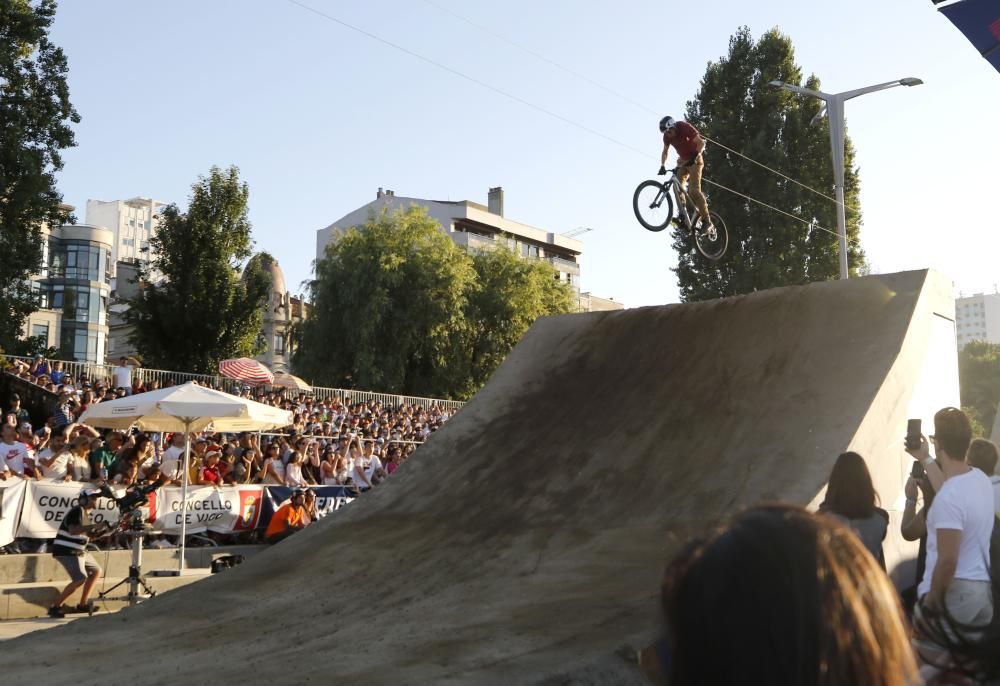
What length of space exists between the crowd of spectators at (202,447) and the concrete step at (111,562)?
40cm

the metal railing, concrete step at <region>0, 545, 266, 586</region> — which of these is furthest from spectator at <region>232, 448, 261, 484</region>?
the metal railing

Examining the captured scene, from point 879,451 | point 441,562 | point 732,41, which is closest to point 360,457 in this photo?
point 441,562

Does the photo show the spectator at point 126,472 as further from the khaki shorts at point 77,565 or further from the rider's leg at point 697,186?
the rider's leg at point 697,186

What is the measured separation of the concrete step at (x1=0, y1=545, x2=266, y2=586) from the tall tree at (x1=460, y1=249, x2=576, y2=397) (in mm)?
28277

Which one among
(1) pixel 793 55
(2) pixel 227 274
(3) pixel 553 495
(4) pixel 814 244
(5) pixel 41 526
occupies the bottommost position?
(5) pixel 41 526

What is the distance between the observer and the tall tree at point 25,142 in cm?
2603

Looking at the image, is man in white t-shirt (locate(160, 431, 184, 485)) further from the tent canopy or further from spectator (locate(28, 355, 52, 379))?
spectator (locate(28, 355, 52, 379))

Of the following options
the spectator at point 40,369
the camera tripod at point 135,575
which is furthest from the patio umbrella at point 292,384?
the camera tripod at point 135,575

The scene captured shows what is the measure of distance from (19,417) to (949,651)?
17815mm

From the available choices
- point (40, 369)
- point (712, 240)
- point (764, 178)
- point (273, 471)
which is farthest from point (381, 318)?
point (712, 240)

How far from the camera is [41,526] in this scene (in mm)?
12328

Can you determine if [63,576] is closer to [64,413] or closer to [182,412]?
[182,412]

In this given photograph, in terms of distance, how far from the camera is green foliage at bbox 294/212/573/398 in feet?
132

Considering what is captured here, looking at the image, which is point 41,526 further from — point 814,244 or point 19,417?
point 814,244
